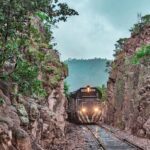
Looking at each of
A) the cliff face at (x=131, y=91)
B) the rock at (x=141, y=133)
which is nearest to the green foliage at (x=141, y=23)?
the cliff face at (x=131, y=91)

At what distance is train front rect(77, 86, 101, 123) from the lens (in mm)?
43875

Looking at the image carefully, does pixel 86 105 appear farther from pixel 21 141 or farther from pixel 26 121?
pixel 21 141

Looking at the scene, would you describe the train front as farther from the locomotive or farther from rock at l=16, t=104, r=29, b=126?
rock at l=16, t=104, r=29, b=126

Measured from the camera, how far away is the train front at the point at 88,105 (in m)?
43.9

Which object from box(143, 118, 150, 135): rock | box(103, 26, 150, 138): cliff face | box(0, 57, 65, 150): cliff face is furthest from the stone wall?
box(103, 26, 150, 138): cliff face

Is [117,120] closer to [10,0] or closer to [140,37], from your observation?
[140,37]

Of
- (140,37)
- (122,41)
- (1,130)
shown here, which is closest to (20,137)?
(1,130)

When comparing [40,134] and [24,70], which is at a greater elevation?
[24,70]

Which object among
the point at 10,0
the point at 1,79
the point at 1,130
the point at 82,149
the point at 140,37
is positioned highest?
the point at 140,37

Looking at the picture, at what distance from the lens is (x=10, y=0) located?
1267 cm

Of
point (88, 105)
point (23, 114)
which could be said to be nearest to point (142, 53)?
point (88, 105)

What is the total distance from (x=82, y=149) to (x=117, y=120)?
86.8 feet

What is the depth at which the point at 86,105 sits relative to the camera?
4431 cm

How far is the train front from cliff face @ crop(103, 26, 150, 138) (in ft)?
9.65
